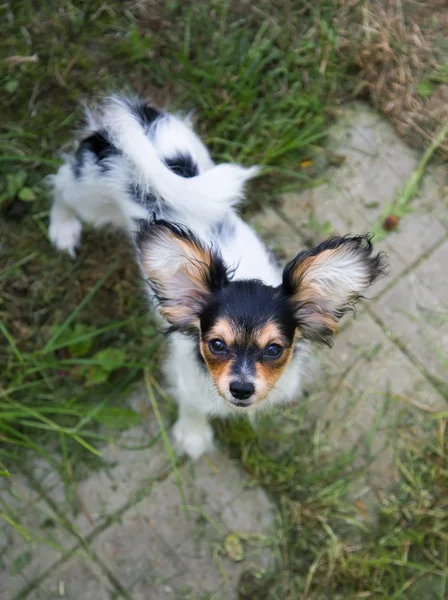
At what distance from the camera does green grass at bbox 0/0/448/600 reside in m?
3.22

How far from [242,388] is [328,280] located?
50 cm

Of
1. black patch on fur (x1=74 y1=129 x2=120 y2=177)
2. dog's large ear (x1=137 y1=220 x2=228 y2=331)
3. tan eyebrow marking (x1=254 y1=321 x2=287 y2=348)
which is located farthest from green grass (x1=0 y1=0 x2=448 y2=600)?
tan eyebrow marking (x1=254 y1=321 x2=287 y2=348)

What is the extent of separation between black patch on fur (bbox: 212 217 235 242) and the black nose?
2.37 feet

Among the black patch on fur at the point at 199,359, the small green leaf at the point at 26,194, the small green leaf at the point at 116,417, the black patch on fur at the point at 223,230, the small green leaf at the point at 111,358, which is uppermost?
the black patch on fur at the point at 223,230

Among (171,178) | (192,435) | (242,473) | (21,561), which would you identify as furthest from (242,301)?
(21,561)

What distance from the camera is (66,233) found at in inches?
133

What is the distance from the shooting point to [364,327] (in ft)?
11.2

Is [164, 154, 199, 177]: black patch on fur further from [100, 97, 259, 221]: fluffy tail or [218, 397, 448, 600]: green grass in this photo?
[218, 397, 448, 600]: green grass

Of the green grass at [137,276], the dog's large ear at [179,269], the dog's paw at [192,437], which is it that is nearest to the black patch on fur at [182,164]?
the dog's large ear at [179,269]

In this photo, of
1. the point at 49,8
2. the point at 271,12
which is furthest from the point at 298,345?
the point at 49,8

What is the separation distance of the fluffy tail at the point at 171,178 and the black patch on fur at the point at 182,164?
222 mm

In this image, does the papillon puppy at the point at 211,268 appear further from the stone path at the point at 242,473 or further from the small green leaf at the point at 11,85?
the small green leaf at the point at 11,85

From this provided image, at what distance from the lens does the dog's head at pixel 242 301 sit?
6.91 feet

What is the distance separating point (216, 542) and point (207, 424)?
2.05ft
